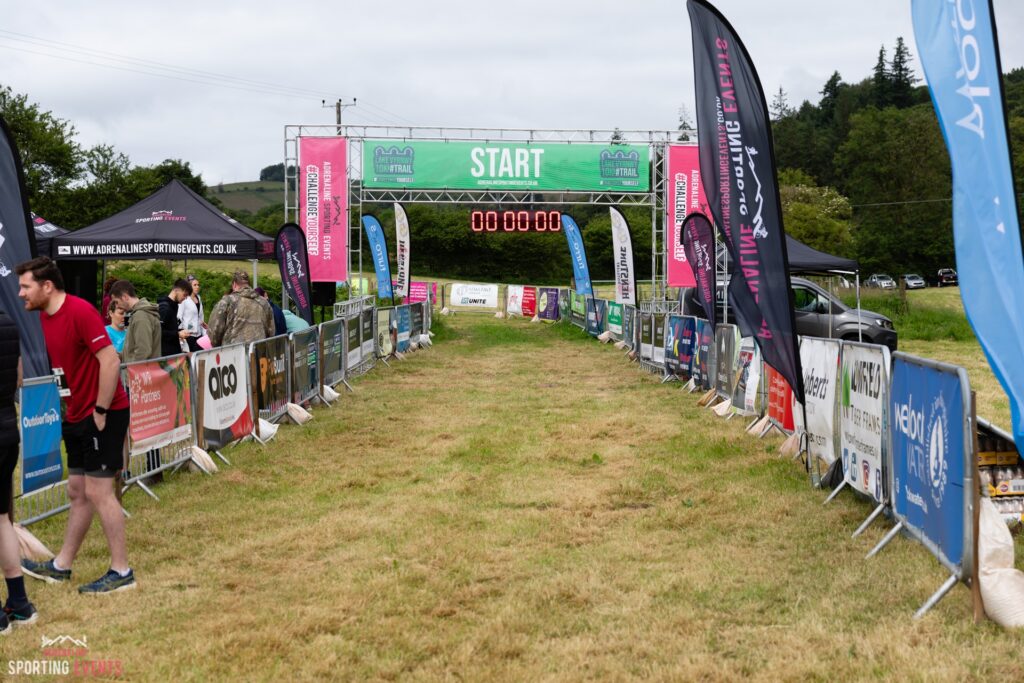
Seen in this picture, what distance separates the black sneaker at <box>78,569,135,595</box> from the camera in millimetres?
5760

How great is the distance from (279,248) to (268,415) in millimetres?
4494

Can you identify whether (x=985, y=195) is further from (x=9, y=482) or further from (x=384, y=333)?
(x=384, y=333)

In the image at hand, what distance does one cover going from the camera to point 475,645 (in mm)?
4824

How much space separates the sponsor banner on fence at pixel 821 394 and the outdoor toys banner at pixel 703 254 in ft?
20.2

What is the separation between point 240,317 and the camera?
42.2 feet

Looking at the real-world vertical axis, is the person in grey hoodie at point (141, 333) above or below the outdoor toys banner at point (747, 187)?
below

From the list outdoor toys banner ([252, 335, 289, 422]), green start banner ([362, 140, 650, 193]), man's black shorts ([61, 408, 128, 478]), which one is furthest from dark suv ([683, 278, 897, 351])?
man's black shorts ([61, 408, 128, 478])

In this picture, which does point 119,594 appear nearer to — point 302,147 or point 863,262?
point 302,147

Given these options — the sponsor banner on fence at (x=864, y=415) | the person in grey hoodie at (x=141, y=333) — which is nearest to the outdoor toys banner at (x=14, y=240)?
the person in grey hoodie at (x=141, y=333)

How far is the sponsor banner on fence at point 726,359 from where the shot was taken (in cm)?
1348

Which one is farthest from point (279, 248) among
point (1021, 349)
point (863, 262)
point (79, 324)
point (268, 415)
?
point (863, 262)

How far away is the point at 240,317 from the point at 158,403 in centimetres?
418

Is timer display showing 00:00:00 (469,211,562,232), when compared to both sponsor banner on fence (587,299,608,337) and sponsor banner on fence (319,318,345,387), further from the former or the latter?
sponsor banner on fence (319,318,345,387)

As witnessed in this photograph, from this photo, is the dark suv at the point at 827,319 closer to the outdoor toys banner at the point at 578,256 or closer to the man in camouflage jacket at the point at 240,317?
the outdoor toys banner at the point at 578,256
